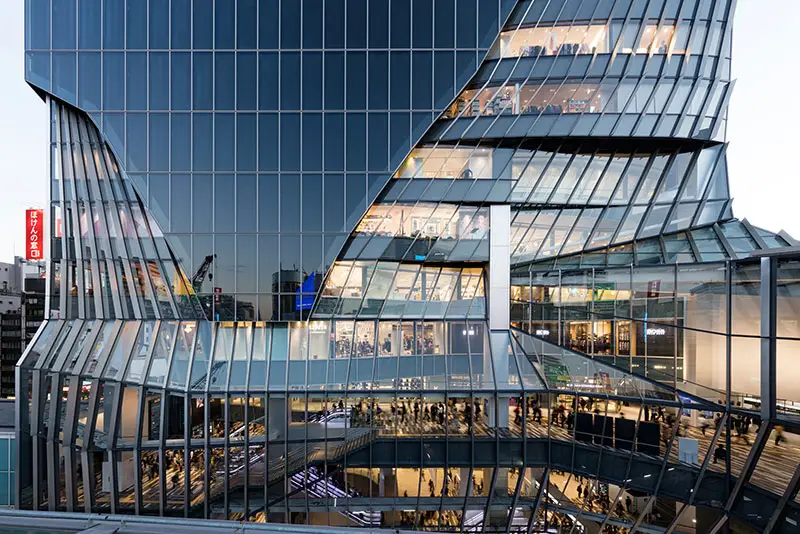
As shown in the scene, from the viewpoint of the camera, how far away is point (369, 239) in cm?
2139

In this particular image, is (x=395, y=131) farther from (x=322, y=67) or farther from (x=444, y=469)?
(x=444, y=469)

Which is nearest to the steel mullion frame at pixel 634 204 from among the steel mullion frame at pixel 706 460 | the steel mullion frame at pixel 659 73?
the steel mullion frame at pixel 659 73

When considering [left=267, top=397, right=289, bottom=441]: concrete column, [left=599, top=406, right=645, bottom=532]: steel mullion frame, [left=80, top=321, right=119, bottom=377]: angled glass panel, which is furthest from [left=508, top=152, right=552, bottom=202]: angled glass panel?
[left=80, top=321, right=119, bottom=377]: angled glass panel

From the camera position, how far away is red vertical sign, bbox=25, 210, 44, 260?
24.9 meters

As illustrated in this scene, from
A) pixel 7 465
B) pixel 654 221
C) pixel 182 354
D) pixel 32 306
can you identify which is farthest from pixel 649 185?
pixel 32 306

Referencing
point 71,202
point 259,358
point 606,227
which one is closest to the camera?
point 259,358

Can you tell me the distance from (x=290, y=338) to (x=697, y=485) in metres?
18.3

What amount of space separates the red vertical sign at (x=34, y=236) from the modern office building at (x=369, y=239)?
341 centimetres

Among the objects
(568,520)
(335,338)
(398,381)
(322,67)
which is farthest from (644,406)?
(322,67)

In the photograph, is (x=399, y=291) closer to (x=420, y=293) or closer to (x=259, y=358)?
(x=420, y=293)

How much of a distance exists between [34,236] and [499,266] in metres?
26.8

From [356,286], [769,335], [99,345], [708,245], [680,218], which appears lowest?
[99,345]

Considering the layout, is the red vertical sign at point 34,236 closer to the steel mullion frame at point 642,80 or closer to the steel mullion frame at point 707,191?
the steel mullion frame at point 642,80

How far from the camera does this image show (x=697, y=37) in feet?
69.1
